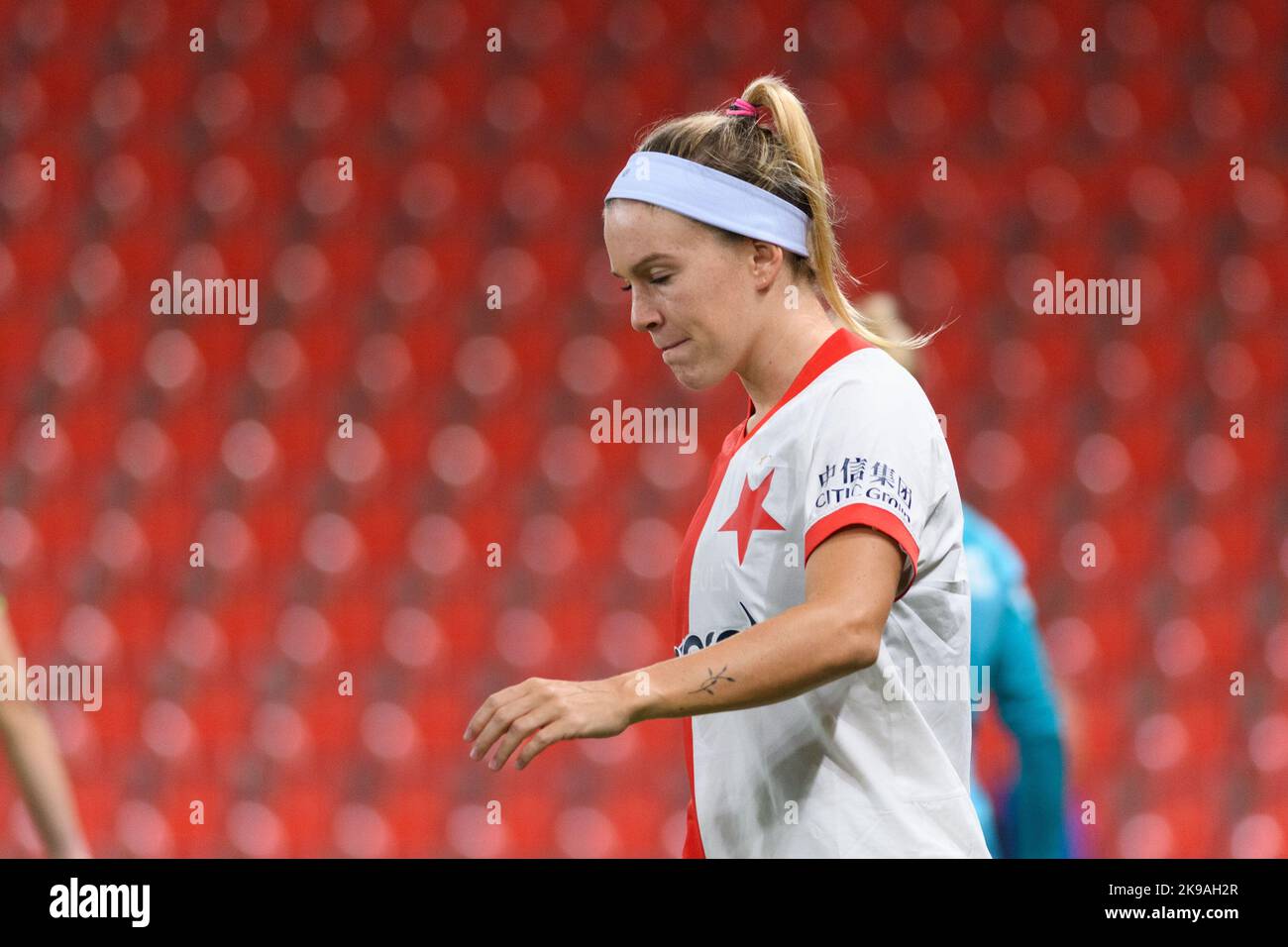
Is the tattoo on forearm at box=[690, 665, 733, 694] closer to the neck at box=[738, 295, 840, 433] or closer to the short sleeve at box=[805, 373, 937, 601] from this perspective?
the short sleeve at box=[805, 373, 937, 601]

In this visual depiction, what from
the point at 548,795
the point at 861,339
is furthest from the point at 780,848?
the point at 548,795

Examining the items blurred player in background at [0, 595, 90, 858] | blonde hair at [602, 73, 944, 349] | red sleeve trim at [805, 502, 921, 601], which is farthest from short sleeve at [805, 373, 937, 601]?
blurred player in background at [0, 595, 90, 858]

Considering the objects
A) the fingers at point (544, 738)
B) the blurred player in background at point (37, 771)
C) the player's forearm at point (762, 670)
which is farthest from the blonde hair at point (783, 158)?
the blurred player in background at point (37, 771)

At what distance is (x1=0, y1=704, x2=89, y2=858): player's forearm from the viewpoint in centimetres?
109

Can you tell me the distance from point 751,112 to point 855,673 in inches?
16.3

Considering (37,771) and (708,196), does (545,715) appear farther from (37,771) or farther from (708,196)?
(37,771)

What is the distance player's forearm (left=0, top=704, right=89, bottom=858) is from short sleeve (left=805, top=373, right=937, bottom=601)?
73cm

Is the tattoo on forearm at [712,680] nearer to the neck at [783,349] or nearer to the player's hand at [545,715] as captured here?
the player's hand at [545,715]

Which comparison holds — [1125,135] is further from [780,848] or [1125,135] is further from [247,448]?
[780,848]

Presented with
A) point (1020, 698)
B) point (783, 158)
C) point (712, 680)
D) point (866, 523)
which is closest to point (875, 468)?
point (866, 523)

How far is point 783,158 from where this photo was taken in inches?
35.7

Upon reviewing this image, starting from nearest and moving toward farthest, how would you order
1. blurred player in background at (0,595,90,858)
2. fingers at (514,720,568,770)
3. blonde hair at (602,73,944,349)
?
fingers at (514,720,568,770) → blonde hair at (602,73,944,349) → blurred player in background at (0,595,90,858)

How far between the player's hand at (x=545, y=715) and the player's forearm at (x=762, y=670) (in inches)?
0.6

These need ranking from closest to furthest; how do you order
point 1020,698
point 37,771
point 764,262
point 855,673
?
point 855,673, point 764,262, point 37,771, point 1020,698
